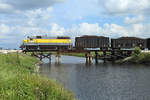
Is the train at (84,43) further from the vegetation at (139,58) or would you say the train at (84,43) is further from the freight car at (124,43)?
the vegetation at (139,58)

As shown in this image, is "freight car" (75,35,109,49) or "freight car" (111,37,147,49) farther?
"freight car" (111,37,147,49)

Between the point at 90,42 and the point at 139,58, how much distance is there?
18286 mm

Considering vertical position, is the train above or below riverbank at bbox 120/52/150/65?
above

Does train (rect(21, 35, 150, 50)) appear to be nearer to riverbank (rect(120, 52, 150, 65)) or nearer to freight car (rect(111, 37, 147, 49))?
freight car (rect(111, 37, 147, 49))

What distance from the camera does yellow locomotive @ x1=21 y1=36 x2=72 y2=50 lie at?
209ft

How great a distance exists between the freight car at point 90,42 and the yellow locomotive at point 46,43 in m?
4.36


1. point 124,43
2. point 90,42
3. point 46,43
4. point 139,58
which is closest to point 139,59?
point 139,58

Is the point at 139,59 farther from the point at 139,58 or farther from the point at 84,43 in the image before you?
the point at 84,43

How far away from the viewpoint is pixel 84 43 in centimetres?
6912

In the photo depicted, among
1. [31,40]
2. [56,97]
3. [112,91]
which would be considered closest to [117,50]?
[31,40]

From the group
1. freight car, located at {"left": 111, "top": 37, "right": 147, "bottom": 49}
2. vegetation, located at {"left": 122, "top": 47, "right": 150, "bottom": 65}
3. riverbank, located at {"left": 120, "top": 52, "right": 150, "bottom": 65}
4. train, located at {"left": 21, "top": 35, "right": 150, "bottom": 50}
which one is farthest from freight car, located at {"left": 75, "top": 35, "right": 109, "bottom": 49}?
vegetation, located at {"left": 122, "top": 47, "right": 150, "bottom": 65}

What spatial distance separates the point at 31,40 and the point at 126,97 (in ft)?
164

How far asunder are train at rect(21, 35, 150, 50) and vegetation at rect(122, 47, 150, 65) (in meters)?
6.49

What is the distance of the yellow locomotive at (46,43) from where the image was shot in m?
63.8
